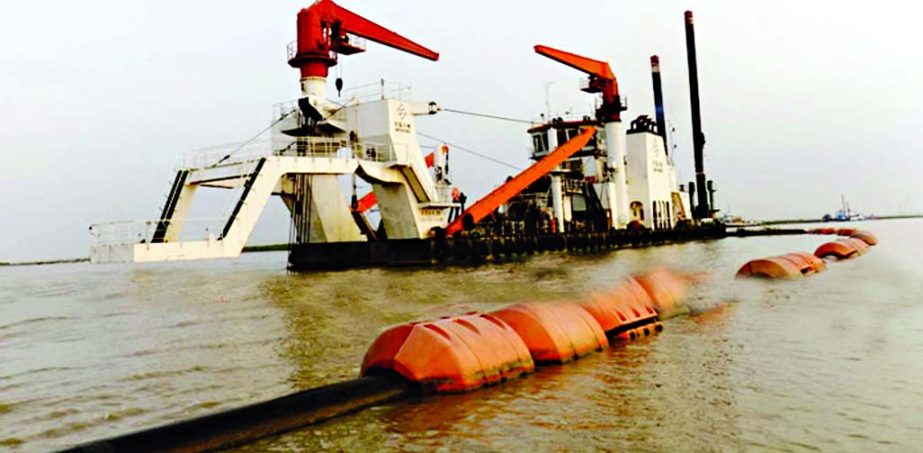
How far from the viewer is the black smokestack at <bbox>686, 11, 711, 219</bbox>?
185ft

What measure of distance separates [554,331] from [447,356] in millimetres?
1514

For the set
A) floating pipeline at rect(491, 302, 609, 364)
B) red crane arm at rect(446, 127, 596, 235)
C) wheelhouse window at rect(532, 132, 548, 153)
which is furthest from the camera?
wheelhouse window at rect(532, 132, 548, 153)

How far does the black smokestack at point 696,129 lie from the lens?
5628 centimetres

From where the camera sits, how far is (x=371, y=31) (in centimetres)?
2869

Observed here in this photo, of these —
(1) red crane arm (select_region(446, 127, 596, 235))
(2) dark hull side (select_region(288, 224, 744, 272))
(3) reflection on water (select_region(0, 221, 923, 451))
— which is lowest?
(3) reflection on water (select_region(0, 221, 923, 451))

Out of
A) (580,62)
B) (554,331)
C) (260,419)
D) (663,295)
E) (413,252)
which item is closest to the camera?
(260,419)

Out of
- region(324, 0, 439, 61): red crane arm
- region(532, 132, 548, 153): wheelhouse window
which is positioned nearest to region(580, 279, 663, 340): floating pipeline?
region(324, 0, 439, 61): red crane arm

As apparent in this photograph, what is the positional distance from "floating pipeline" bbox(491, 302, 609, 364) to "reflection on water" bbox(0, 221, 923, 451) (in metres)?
0.18

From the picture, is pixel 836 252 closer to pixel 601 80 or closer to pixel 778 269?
pixel 778 269

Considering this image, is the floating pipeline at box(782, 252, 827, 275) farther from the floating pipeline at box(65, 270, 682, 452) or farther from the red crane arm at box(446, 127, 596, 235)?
the red crane arm at box(446, 127, 596, 235)

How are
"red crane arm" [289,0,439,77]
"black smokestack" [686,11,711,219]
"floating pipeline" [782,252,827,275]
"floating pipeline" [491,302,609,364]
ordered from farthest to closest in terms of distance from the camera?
"black smokestack" [686,11,711,219] < "red crane arm" [289,0,439,77] < "floating pipeline" [782,252,827,275] < "floating pipeline" [491,302,609,364]

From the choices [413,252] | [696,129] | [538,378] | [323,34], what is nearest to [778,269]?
[538,378]

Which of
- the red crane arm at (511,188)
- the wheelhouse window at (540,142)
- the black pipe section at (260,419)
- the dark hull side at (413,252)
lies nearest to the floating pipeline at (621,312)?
the black pipe section at (260,419)

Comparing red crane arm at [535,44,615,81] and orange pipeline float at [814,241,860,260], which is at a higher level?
red crane arm at [535,44,615,81]
